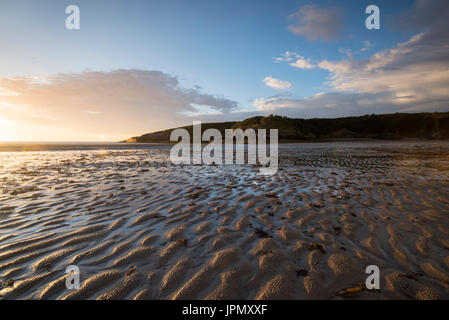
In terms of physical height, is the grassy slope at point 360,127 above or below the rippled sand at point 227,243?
above

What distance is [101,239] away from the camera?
12.7 feet

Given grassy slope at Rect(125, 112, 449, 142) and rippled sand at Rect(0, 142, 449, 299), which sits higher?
grassy slope at Rect(125, 112, 449, 142)

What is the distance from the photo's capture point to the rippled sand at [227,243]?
2.57 m

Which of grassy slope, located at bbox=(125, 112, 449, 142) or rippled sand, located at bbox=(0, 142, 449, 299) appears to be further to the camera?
grassy slope, located at bbox=(125, 112, 449, 142)

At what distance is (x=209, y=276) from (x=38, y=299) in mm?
2147

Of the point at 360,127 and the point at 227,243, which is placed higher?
the point at 360,127

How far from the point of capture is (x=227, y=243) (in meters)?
3.71

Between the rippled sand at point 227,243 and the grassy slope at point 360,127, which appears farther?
the grassy slope at point 360,127

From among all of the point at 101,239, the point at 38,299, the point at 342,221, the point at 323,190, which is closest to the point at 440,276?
the point at 342,221

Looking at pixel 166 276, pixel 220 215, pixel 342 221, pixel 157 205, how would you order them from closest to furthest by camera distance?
pixel 166 276 → pixel 342 221 → pixel 220 215 → pixel 157 205

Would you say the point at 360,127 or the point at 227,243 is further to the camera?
the point at 360,127

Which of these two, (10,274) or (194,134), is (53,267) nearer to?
(10,274)

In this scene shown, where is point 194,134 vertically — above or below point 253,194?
above

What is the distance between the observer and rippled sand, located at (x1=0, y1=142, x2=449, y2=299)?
2568mm
